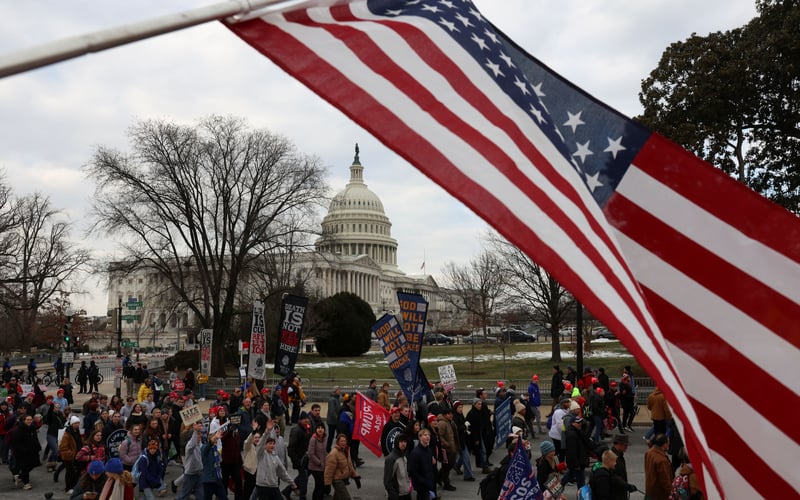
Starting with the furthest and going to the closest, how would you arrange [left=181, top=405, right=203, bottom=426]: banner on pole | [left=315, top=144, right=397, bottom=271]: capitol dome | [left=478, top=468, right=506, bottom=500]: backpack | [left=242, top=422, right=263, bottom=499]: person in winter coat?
1. [left=315, top=144, right=397, bottom=271]: capitol dome
2. [left=181, top=405, right=203, bottom=426]: banner on pole
3. [left=242, top=422, right=263, bottom=499]: person in winter coat
4. [left=478, top=468, right=506, bottom=500]: backpack

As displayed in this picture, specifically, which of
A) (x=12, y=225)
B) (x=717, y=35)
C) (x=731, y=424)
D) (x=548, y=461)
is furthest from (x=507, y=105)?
(x=12, y=225)

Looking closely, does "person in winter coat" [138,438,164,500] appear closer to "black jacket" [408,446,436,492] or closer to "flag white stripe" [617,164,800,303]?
"black jacket" [408,446,436,492]

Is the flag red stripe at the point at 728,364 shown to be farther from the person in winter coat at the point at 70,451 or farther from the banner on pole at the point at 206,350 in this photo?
the banner on pole at the point at 206,350

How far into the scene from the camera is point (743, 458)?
365cm

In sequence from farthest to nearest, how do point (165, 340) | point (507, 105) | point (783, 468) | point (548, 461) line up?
point (165, 340) < point (548, 461) < point (507, 105) < point (783, 468)

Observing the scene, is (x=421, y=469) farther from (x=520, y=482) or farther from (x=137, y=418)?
(x=137, y=418)

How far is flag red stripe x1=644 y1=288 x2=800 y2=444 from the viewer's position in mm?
3707

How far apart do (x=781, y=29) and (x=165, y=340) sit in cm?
10581

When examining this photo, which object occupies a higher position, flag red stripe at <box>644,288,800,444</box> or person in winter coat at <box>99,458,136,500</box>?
flag red stripe at <box>644,288,800,444</box>

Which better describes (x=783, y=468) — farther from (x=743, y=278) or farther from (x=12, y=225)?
(x=12, y=225)

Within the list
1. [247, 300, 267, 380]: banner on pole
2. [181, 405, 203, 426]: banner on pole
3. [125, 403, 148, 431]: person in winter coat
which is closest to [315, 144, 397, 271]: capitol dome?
[247, 300, 267, 380]: banner on pole

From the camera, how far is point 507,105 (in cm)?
428

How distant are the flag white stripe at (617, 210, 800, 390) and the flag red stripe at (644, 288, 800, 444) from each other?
→ 0.10 ft

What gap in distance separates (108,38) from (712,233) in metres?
3.14
